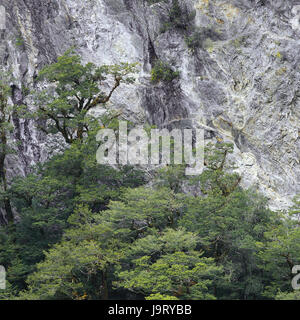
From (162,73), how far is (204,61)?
2241 millimetres

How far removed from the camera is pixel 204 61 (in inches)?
935

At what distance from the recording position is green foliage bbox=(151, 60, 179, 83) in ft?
78.7

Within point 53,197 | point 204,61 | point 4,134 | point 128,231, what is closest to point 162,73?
point 204,61

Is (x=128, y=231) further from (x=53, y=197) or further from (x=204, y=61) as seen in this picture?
(x=204, y=61)

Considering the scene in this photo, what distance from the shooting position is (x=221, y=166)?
18578 mm

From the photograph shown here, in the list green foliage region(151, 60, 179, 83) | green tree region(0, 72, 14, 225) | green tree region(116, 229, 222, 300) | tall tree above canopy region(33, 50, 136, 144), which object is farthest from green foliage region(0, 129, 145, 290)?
green foliage region(151, 60, 179, 83)

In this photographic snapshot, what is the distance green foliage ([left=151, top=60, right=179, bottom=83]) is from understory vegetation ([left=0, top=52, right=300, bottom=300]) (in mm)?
3696

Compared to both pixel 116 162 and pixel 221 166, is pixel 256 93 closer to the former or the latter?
pixel 221 166

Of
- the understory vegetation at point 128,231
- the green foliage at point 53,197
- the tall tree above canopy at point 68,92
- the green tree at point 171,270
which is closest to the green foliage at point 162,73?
the tall tree above canopy at point 68,92

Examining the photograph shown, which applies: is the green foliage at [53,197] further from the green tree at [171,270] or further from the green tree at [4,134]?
the green tree at [171,270]

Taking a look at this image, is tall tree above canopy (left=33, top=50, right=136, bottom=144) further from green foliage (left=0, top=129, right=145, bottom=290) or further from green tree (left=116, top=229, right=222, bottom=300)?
green tree (left=116, top=229, right=222, bottom=300)

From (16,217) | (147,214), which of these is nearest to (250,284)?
(147,214)

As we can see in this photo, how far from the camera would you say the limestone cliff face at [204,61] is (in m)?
21.9

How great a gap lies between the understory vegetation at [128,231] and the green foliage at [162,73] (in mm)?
3696
